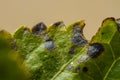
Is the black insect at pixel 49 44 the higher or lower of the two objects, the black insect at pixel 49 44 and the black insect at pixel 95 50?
the higher

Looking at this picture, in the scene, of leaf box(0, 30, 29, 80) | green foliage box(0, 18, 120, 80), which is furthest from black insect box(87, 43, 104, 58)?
leaf box(0, 30, 29, 80)

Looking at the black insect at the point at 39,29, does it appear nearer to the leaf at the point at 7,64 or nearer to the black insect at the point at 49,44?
the black insect at the point at 49,44

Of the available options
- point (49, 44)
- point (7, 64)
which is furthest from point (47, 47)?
point (7, 64)

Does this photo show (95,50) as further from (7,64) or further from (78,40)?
(7,64)

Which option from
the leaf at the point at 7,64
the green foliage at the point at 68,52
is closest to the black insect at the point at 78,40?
A: the green foliage at the point at 68,52

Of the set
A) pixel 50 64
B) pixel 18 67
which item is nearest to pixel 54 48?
pixel 50 64

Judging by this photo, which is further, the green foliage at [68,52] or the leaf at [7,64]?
the green foliage at [68,52]
